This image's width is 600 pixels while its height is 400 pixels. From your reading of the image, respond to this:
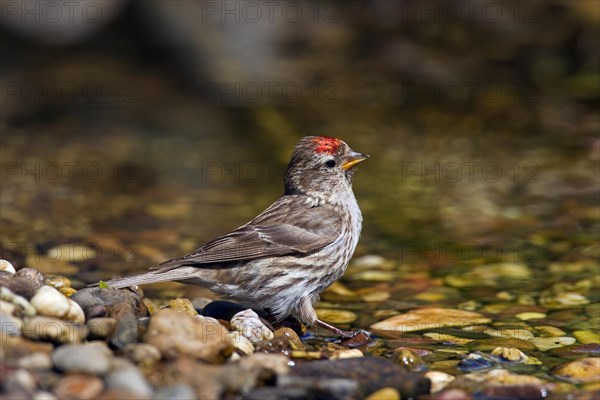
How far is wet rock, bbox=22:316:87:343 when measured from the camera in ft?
17.5

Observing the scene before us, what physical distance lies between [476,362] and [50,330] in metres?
2.65

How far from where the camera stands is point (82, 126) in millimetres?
13180

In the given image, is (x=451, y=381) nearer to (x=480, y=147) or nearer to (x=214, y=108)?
(x=480, y=147)

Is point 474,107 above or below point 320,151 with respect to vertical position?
above

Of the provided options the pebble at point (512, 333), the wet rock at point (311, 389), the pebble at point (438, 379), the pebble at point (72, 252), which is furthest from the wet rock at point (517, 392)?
the pebble at point (72, 252)

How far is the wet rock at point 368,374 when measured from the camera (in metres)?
5.40

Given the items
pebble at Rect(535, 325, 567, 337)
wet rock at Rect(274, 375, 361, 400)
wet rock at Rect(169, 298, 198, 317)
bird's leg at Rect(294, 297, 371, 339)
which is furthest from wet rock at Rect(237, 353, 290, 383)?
pebble at Rect(535, 325, 567, 337)

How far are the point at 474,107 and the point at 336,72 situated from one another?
2.57 m

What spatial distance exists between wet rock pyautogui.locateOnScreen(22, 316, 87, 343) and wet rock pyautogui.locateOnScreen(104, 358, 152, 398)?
0.48 meters

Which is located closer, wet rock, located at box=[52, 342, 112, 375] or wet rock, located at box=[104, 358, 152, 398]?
wet rock, located at box=[104, 358, 152, 398]

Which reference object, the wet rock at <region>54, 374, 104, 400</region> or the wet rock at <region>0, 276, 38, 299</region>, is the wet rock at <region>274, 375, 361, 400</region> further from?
the wet rock at <region>0, 276, 38, 299</region>

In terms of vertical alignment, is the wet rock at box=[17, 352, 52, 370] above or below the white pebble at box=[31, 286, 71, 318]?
below

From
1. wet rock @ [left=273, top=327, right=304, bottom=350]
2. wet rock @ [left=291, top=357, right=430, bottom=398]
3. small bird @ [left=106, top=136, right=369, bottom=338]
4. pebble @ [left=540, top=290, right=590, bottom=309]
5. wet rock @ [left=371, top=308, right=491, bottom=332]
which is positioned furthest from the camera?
pebble @ [left=540, top=290, right=590, bottom=309]

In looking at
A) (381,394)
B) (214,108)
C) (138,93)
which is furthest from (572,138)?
(381,394)
